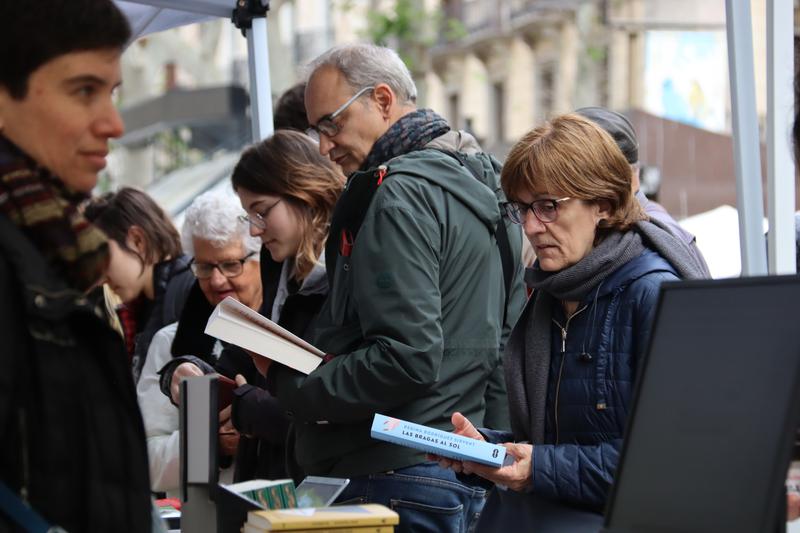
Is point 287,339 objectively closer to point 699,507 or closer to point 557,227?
point 557,227

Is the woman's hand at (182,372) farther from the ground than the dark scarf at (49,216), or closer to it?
closer to it

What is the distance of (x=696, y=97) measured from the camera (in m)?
25.2

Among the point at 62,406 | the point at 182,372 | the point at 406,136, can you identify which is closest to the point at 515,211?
the point at 406,136

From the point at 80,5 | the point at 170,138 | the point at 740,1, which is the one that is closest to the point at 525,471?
the point at 80,5

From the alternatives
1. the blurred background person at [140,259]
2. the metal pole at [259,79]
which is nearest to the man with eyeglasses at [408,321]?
the metal pole at [259,79]

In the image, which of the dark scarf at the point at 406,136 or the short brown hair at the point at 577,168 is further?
the dark scarf at the point at 406,136

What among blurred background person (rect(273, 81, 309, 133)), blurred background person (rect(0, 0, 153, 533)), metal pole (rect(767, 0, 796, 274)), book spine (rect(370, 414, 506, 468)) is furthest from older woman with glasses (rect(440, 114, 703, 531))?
blurred background person (rect(273, 81, 309, 133))

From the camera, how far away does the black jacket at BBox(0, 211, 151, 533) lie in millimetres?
1799

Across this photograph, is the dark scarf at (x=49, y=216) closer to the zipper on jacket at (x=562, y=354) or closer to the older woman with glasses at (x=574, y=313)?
the older woman with glasses at (x=574, y=313)

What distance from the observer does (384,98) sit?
3.48m

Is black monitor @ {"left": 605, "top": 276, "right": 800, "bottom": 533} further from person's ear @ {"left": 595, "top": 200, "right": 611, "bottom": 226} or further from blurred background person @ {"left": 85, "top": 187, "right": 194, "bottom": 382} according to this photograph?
blurred background person @ {"left": 85, "top": 187, "right": 194, "bottom": 382}

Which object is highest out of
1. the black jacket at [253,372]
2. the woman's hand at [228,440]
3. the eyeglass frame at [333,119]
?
the eyeglass frame at [333,119]

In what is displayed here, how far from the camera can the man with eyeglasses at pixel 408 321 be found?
3020 millimetres

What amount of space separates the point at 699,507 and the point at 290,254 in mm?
2069
